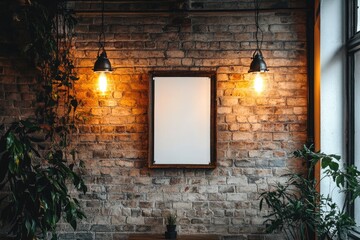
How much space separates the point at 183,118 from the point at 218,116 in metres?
0.37

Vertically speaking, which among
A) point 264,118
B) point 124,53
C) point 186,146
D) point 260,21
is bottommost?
point 186,146

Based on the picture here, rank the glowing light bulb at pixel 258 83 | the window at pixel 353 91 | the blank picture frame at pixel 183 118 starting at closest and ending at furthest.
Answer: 1. the window at pixel 353 91
2. the glowing light bulb at pixel 258 83
3. the blank picture frame at pixel 183 118

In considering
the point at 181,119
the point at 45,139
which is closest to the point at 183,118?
the point at 181,119

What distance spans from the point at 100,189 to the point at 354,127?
2626mm

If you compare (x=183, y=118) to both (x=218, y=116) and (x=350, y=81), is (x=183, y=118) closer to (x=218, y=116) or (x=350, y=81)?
(x=218, y=116)

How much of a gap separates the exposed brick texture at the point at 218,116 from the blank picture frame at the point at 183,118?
0.10 meters

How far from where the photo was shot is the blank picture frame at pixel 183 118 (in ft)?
14.5

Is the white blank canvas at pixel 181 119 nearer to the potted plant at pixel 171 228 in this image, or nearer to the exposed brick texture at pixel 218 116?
the exposed brick texture at pixel 218 116

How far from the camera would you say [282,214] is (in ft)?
11.9

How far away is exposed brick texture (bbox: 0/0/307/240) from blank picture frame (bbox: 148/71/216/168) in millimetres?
104

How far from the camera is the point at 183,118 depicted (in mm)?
4441

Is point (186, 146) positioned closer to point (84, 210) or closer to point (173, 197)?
point (173, 197)

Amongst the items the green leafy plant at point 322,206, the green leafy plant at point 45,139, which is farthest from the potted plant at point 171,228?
the green leafy plant at point 322,206

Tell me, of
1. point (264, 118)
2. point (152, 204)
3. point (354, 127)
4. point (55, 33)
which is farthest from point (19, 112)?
point (354, 127)
